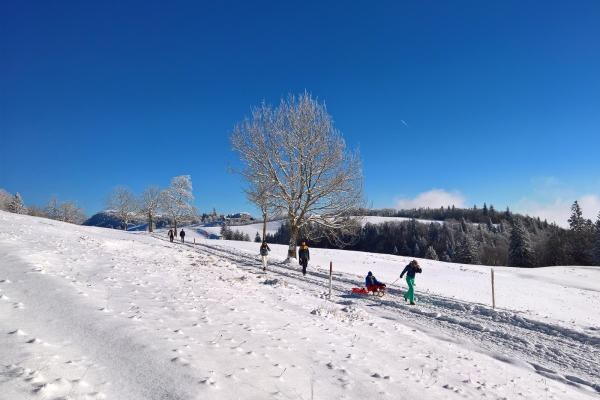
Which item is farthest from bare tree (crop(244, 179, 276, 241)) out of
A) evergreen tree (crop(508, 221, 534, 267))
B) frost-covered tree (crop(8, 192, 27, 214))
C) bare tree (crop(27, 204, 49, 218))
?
bare tree (crop(27, 204, 49, 218))

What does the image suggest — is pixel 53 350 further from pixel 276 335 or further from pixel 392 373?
pixel 392 373

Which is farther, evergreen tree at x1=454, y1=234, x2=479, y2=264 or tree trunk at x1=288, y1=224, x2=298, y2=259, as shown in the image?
evergreen tree at x1=454, y1=234, x2=479, y2=264

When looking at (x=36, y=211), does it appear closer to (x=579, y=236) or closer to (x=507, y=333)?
(x=507, y=333)

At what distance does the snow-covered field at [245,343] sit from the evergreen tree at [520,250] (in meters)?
50.7

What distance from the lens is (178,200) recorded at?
56438 millimetres

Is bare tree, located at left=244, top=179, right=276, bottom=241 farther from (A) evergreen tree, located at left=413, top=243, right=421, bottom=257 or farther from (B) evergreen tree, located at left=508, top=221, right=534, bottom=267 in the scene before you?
(A) evergreen tree, located at left=413, top=243, right=421, bottom=257

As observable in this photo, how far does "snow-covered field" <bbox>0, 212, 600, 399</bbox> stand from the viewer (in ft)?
13.3

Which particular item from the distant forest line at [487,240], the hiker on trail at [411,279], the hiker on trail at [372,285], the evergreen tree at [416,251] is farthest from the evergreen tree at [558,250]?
the hiker on trail at [372,285]

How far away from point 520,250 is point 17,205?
3880 inches

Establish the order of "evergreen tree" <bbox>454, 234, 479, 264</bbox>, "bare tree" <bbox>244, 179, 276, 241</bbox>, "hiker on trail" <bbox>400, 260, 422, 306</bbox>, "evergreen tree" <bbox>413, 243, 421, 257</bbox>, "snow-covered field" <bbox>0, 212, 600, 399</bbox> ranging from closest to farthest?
"snow-covered field" <bbox>0, 212, 600, 399</bbox> < "hiker on trail" <bbox>400, 260, 422, 306</bbox> < "bare tree" <bbox>244, 179, 276, 241</bbox> < "evergreen tree" <bbox>454, 234, 479, 264</bbox> < "evergreen tree" <bbox>413, 243, 421, 257</bbox>

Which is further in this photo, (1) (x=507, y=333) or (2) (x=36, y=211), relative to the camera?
(2) (x=36, y=211)

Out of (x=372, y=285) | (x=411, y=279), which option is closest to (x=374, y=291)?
(x=372, y=285)

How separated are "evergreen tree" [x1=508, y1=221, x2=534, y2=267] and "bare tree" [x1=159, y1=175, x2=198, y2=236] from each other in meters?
57.1

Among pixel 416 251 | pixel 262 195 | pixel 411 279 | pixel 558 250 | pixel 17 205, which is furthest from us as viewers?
pixel 416 251
